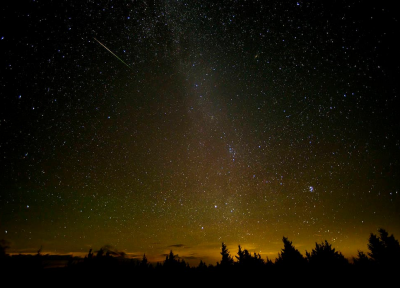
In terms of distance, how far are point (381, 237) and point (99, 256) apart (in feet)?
204

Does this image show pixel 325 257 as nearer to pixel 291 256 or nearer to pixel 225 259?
pixel 291 256

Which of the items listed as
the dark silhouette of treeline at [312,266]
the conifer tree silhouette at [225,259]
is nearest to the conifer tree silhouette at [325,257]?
the dark silhouette of treeline at [312,266]

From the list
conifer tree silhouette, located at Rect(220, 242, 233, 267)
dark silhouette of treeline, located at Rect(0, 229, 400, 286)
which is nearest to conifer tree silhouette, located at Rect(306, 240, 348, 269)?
dark silhouette of treeline, located at Rect(0, 229, 400, 286)

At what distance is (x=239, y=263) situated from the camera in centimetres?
2769

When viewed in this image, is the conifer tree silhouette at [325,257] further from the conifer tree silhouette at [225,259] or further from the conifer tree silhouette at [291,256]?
the conifer tree silhouette at [225,259]

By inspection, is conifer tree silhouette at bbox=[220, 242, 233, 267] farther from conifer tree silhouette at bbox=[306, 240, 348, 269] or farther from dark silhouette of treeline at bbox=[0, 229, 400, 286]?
conifer tree silhouette at bbox=[306, 240, 348, 269]

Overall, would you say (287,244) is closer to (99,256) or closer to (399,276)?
(399,276)

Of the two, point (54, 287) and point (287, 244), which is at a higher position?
point (287, 244)

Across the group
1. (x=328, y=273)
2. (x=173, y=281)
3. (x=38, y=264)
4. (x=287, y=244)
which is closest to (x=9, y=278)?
(x=38, y=264)

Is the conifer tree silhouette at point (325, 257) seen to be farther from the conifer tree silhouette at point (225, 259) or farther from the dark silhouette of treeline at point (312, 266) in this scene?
the conifer tree silhouette at point (225, 259)

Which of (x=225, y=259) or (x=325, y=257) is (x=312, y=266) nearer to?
(x=325, y=257)

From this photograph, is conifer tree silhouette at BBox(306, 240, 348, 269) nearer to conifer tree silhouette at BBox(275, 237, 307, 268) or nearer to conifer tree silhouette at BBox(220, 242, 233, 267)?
conifer tree silhouette at BBox(275, 237, 307, 268)

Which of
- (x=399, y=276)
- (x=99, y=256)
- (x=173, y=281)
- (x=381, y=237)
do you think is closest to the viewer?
(x=399, y=276)

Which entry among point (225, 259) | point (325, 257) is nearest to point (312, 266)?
point (325, 257)
